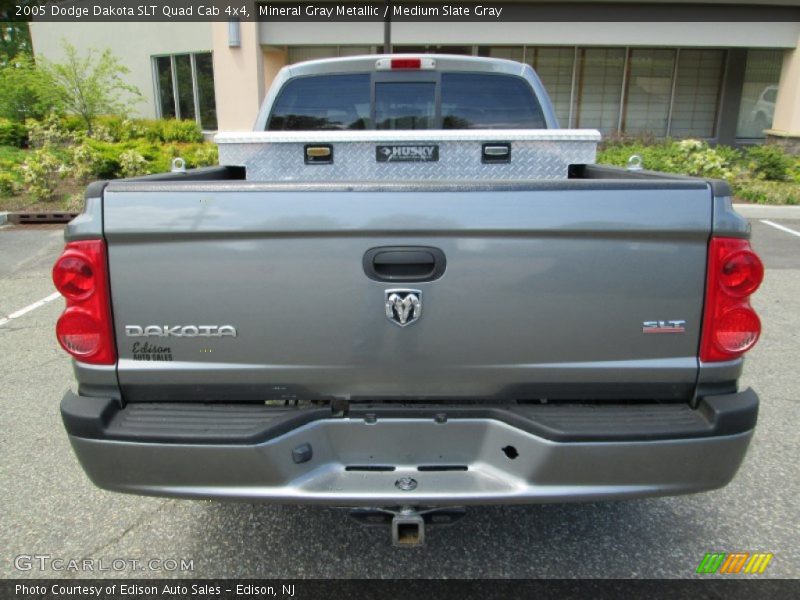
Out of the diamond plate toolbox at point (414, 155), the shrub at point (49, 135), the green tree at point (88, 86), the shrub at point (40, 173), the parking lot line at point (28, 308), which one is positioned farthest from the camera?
the green tree at point (88, 86)

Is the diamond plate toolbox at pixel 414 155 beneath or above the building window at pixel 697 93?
beneath

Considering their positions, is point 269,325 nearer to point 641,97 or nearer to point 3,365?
point 3,365

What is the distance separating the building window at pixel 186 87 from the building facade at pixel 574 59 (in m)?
0.04

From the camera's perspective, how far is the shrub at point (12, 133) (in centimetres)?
1769

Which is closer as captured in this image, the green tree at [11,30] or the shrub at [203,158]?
the shrub at [203,158]

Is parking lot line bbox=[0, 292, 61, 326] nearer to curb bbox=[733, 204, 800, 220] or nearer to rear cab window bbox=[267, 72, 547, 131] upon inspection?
rear cab window bbox=[267, 72, 547, 131]

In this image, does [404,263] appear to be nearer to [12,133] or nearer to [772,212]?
[772,212]

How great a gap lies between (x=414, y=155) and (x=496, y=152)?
0.44 m

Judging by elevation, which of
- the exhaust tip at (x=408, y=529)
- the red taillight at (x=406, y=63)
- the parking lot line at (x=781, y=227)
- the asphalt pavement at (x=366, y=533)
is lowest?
the asphalt pavement at (x=366, y=533)

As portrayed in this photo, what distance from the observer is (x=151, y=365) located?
2006 mm

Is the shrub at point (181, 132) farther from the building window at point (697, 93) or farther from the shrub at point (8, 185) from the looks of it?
the building window at point (697, 93)

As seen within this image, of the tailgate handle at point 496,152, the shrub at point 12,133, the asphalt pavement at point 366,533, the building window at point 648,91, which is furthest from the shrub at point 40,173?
the building window at point 648,91

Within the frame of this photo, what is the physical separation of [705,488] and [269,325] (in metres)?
1.56

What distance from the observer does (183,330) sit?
1967mm
